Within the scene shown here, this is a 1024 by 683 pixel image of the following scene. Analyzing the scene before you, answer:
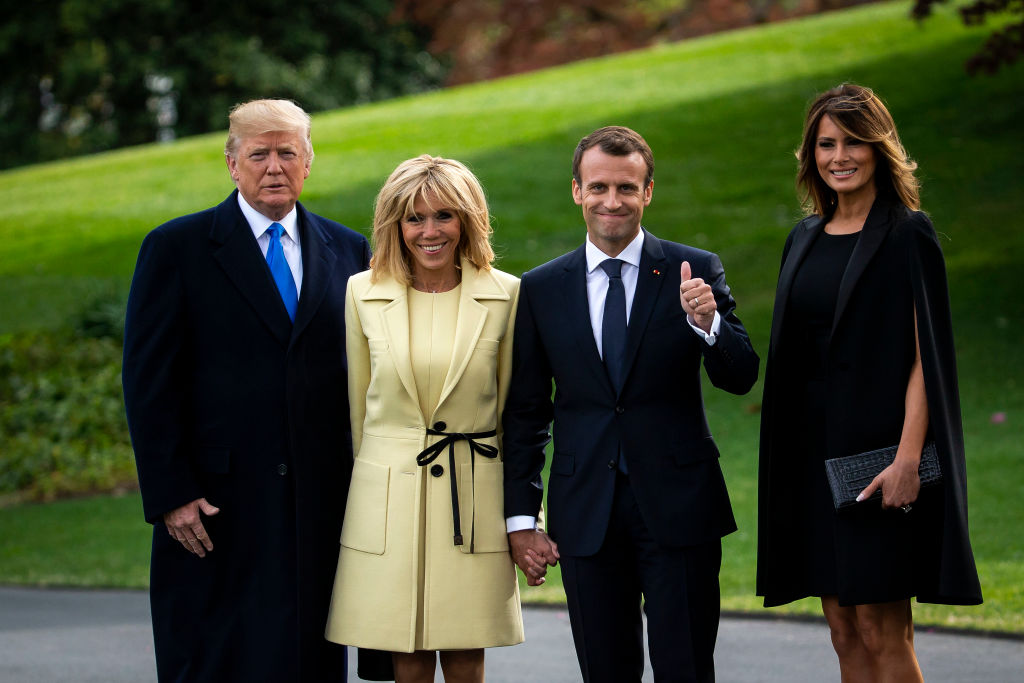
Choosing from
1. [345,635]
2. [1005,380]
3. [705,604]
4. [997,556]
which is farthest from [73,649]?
[1005,380]

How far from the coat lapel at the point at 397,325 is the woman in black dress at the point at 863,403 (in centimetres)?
128

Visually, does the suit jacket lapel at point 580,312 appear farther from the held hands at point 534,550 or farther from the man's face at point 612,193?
the held hands at point 534,550

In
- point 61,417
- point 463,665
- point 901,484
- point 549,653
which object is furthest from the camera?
point 61,417

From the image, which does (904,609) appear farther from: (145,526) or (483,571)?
(145,526)

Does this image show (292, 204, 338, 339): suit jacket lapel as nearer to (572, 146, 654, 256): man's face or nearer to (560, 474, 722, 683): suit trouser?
(572, 146, 654, 256): man's face

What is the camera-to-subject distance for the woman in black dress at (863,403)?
3.95m

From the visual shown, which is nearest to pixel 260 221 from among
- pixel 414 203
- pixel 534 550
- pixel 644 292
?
pixel 414 203

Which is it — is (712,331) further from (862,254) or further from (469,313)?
(469,313)

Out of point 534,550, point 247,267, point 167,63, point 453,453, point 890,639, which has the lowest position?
point 890,639

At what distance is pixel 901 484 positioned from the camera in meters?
3.92

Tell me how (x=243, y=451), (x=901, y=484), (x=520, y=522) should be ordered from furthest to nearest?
(x=243, y=451), (x=520, y=522), (x=901, y=484)

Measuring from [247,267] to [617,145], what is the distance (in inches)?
57.4

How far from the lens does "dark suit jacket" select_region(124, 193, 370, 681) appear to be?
4.33m

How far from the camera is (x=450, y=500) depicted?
13.7 ft
